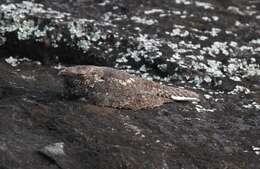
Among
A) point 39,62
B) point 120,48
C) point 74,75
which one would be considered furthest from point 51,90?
point 120,48

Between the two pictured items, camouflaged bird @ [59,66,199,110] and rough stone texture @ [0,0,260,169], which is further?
camouflaged bird @ [59,66,199,110]

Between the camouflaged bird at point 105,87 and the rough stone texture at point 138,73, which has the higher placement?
the camouflaged bird at point 105,87

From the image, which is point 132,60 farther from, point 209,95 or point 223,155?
point 223,155

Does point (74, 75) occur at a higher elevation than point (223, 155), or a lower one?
higher

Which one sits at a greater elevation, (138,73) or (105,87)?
(105,87)

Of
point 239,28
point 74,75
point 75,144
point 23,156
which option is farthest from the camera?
Answer: point 239,28

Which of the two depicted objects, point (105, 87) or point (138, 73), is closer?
point (105, 87)

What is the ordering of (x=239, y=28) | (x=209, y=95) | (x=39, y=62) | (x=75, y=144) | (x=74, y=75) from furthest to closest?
(x=239, y=28)
(x=39, y=62)
(x=209, y=95)
(x=74, y=75)
(x=75, y=144)

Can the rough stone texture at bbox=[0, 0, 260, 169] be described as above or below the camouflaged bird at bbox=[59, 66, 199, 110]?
below
